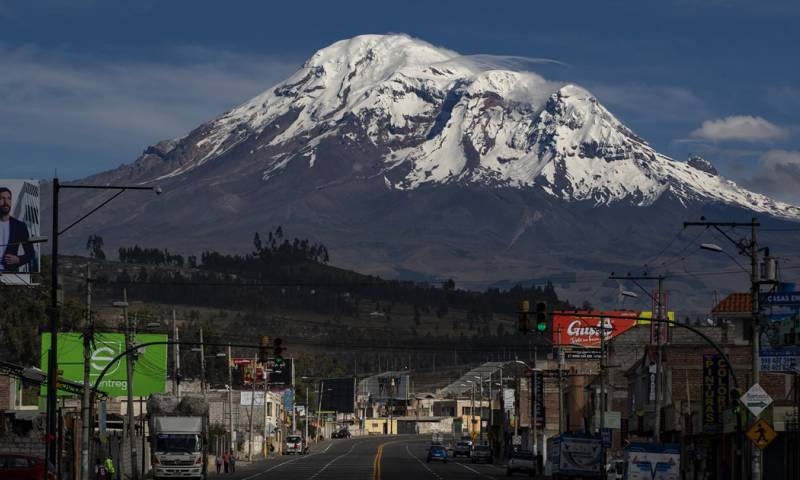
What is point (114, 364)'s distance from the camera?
111 meters

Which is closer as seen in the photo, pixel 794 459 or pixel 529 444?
pixel 794 459

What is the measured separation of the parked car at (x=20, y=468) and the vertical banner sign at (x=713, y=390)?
36258 mm

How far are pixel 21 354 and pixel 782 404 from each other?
112637 mm

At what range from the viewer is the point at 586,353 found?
157 m

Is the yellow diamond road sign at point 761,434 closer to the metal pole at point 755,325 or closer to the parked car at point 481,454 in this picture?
the metal pole at point 755,325

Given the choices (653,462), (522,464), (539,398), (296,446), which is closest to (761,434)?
(653,462)

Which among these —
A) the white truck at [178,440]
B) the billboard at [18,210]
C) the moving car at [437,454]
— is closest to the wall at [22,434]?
the white truck at [178,440]

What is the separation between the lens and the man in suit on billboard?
114 m

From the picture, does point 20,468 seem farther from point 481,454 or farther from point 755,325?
point 481,454

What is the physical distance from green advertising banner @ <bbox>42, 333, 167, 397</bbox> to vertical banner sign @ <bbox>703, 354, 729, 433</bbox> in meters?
42.2

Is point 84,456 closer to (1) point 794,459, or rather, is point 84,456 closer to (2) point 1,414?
(2) point 1,414

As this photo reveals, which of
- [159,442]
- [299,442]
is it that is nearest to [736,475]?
[159,442]

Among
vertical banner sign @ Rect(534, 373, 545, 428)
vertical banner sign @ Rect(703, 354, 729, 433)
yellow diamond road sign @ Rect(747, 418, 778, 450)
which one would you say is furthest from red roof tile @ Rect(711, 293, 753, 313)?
yellow diamond road sign @ Rect(747, 418, 778, 450)

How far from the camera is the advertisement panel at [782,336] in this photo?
243 ft
